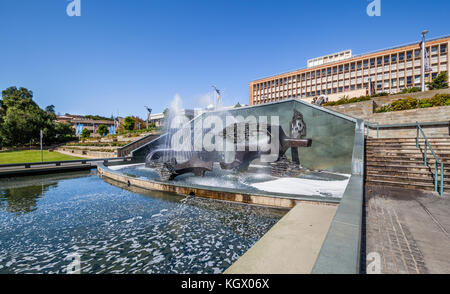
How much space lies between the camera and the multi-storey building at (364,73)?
5328cm

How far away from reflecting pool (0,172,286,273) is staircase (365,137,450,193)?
4.85 meters

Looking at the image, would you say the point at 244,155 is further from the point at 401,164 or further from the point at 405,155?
the point at 405,155

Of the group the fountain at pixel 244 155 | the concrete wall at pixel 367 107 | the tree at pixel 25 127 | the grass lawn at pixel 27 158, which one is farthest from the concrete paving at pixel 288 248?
the tree at pixel 25 127

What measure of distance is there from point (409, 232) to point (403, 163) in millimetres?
5792

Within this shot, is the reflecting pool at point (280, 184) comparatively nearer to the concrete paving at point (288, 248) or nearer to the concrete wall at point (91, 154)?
the concrete paving at point (288, 248)

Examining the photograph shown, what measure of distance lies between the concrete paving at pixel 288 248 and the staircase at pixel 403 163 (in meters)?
4.52

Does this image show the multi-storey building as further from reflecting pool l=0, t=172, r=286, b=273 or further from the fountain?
reflecting pool l=0, t=172, r=286, b=273

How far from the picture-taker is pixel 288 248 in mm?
2926

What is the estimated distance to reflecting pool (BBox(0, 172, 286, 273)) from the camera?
10.7 ft

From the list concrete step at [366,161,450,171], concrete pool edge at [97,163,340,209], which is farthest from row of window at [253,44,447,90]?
concrete pool edge at [97,163,340,209]

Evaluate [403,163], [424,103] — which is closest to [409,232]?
[403,163]

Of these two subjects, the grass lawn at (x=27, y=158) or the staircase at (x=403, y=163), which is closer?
the staircase at (x=403, y=163)
